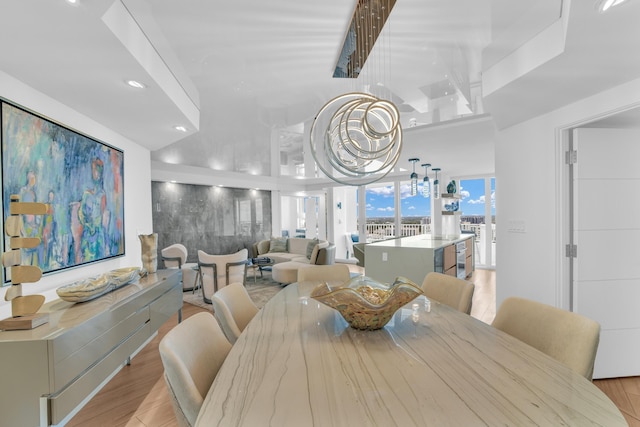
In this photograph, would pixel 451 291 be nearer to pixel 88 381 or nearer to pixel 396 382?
pixel 396 382

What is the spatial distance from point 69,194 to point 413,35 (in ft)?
8.52

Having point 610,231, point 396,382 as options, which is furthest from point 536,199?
point 396,382

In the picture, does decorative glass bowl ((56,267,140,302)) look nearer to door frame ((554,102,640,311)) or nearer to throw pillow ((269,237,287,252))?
door frame ((554,102,640,311))

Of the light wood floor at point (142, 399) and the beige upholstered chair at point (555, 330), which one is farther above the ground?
the beige upholstered chair at point (555, 330)

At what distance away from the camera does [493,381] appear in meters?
0.92

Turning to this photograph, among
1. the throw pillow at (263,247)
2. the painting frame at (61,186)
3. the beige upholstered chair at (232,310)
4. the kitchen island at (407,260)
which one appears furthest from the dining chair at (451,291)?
the throw pillow at (263,247)

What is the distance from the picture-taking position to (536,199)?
2.67 meters

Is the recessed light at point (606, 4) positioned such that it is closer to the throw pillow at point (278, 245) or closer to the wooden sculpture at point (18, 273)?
the wooden sculpture at point (18, 273)

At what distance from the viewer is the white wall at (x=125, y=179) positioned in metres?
1.86

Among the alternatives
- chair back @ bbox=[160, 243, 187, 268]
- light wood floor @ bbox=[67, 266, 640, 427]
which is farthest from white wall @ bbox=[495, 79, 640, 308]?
chair back @ bbox=[160, 243, 187, 268]

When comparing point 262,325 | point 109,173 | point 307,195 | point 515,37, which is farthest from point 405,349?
point 307,195

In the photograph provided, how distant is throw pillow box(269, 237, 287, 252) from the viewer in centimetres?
749

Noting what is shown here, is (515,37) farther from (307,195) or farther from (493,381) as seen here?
(307,195)

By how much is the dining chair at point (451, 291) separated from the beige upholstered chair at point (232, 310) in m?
1.09
